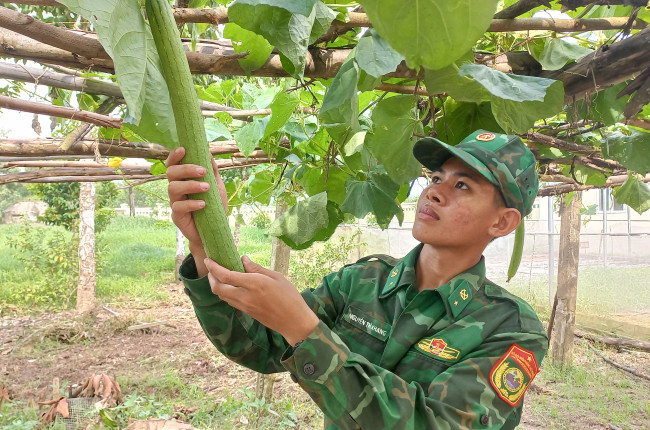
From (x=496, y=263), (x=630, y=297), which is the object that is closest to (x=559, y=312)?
(x=630, y=297)

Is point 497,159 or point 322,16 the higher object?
point 322,16

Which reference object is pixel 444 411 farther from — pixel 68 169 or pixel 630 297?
pixel 630 297

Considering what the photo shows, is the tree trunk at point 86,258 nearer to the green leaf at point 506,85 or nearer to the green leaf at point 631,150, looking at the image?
the green leaf at point 631,150

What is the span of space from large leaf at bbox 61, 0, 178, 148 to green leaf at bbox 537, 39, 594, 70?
2.47ft

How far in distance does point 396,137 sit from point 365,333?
0.42 m

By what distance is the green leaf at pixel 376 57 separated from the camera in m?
0.62

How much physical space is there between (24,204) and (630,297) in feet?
75.7

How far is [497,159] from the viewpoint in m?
1.03

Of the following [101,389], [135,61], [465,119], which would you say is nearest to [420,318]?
[465,119]

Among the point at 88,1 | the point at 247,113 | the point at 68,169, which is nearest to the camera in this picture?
the point at 88,1

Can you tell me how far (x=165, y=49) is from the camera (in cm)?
46

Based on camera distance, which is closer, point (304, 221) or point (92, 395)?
point (304, 221)

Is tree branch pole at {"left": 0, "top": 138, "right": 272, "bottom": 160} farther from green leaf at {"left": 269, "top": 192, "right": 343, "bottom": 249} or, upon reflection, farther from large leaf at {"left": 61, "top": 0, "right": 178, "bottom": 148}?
large leaf at {"left": 61, "top": 0, "right": 178, "bottom": 148}

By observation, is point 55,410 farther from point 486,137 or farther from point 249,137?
point 486,137
